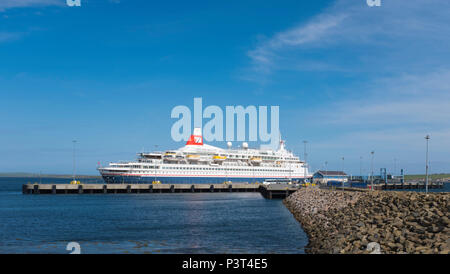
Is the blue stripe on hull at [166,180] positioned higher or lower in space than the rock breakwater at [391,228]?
lower

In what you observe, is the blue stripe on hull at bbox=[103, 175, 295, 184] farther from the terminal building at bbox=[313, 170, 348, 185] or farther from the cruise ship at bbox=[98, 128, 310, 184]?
the terminal building at bbox=[313, 170, 348, 185]

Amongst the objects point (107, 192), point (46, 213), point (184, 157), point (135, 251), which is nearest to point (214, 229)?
point (135, 251)

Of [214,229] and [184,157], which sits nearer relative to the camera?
[214,229]

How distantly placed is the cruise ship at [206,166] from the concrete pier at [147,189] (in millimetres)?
11750

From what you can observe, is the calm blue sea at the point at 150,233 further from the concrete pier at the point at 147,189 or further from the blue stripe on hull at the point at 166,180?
the blue stripe on hull at the point at 166,180

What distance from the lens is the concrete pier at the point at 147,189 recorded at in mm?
72375

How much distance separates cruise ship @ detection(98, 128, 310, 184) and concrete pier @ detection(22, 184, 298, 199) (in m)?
11.8

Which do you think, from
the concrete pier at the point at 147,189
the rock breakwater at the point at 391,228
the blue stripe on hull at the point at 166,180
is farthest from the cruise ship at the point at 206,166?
the rock breakwater at the point at 391,228

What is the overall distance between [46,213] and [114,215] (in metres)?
8.17
